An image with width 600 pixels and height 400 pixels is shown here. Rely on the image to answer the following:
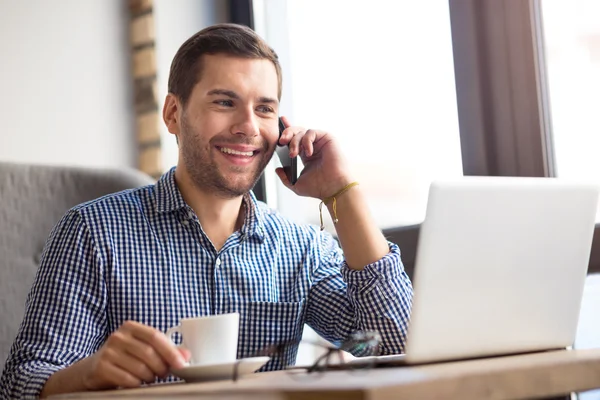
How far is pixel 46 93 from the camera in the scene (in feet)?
8.23

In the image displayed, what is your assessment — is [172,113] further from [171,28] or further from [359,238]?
[171,28]

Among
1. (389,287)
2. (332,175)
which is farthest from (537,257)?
(332,175)

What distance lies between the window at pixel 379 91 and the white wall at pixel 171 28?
27cm

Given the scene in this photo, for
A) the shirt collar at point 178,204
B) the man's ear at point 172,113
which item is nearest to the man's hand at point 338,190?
the shirt collar at point 178,204

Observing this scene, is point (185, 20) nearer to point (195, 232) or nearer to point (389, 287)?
point (195, 232)

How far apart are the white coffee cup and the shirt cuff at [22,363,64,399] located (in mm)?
327

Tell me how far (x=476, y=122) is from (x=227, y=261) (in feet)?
2.53

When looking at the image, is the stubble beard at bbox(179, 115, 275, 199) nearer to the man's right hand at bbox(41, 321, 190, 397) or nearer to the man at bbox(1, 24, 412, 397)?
the man at bbox(1, 24, 412, 397)

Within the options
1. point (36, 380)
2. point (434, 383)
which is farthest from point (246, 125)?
point (434, 383)

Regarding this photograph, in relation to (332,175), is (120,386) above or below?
below

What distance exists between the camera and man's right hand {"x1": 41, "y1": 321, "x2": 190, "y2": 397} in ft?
3.26

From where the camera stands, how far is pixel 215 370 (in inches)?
38.0

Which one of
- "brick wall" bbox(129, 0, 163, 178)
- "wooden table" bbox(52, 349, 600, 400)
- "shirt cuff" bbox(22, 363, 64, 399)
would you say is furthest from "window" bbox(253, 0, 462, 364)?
"wooden table" bbox(52, 349, 600, 400)

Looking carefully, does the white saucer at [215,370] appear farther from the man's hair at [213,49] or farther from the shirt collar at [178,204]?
A: the man's hair at [213,49]
